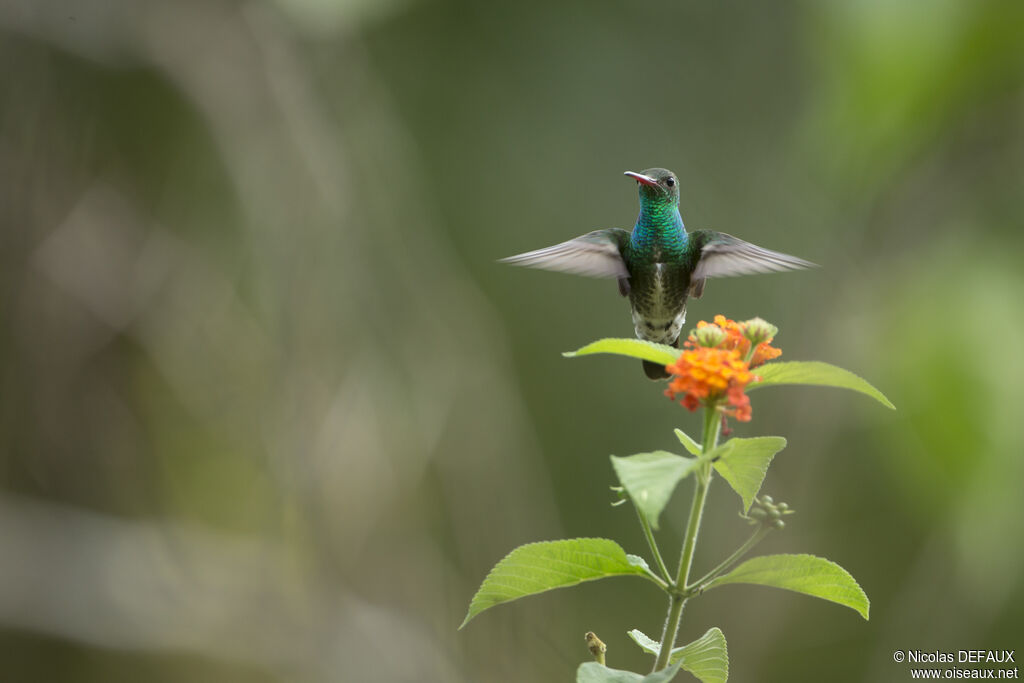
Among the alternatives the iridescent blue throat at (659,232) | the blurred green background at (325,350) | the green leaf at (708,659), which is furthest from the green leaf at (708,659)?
the blurred green background at (325,350)

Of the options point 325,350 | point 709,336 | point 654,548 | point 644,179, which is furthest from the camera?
point 325,350

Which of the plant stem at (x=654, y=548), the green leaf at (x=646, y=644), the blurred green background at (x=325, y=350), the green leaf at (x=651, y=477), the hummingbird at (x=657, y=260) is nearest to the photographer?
the green leaf at (x=651, y=477)

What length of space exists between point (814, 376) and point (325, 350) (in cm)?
252

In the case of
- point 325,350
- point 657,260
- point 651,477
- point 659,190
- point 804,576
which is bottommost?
point 325,350

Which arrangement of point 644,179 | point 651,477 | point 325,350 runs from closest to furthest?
point 651,477
point 644,179
point 325,350

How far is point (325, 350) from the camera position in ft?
10.4

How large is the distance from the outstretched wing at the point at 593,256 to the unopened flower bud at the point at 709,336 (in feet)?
1.50

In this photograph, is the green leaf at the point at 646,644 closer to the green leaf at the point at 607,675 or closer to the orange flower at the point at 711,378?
the green leaf at the point at 607,675

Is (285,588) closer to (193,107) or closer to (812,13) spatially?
(193,107)

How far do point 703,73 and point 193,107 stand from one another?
265cm

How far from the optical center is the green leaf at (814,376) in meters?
0.80

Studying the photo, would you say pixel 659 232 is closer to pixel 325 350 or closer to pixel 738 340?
pixel 738 340

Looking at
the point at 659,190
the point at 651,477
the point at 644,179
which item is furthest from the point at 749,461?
the point at 659,190

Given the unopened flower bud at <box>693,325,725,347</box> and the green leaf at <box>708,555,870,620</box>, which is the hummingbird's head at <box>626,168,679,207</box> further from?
the green leaf at <box>708,555,870,620</box>
